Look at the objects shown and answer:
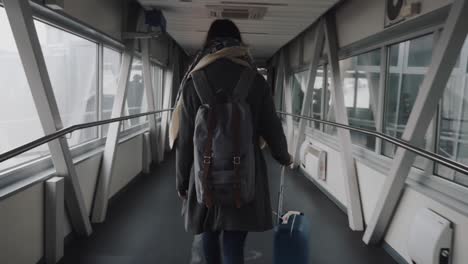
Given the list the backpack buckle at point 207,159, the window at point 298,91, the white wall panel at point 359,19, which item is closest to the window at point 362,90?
the white wall panel at point 359,19

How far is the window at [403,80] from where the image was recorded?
2.90 metres

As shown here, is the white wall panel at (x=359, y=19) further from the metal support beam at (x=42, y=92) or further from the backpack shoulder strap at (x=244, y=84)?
the metal support beam at (x=42, y=92)

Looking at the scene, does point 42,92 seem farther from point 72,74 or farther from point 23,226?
point 72,74

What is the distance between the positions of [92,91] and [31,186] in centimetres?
196

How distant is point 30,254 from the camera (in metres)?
2.37

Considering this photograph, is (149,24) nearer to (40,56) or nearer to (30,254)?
(40,56)

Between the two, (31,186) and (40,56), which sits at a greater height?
(40,56)

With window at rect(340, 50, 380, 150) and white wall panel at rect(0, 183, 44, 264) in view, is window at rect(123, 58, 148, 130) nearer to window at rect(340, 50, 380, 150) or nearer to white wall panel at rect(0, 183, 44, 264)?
window at rect(340, 50, 380, 150)

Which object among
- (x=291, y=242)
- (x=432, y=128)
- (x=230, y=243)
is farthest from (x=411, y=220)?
(x=230, y=243)

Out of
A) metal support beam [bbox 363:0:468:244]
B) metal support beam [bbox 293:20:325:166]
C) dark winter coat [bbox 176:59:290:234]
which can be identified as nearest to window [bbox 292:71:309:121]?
metal support beam [bbox 293:20:325:166]

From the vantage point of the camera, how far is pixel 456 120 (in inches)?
96.6

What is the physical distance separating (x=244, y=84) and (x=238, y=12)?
309 cm

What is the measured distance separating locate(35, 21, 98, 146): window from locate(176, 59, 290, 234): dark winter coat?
77.9 inches

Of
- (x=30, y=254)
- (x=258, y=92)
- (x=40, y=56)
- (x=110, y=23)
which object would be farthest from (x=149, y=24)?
(x=258, y=92)
